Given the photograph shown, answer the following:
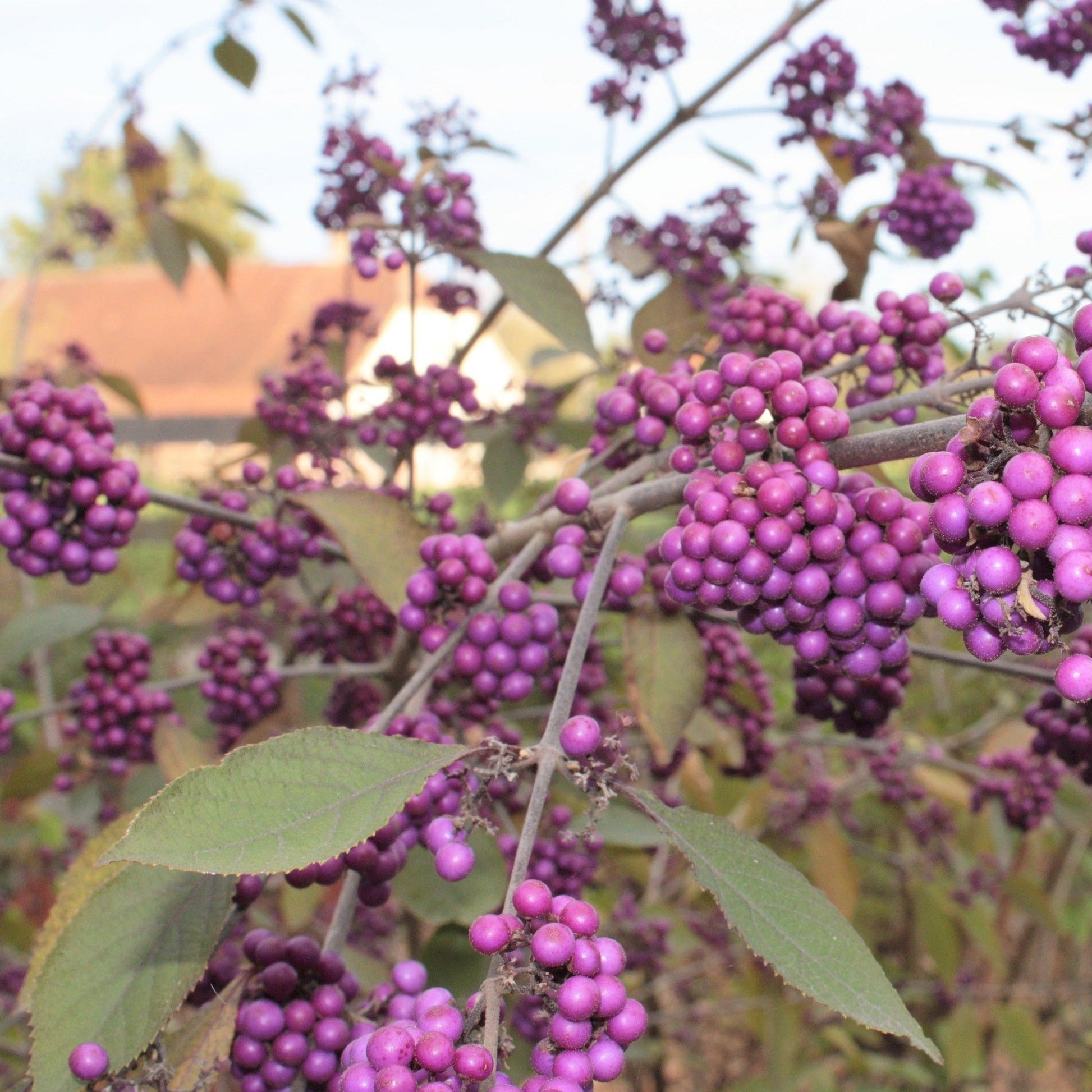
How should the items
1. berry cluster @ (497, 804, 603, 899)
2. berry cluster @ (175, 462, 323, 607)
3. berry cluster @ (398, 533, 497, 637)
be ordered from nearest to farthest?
berry cluster @ (398, 533, 497, 637) < berry cluster @ (497, 804, 603, 899) < berry cluster @ (175, 462, 323, 607)

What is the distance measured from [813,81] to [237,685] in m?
1.48

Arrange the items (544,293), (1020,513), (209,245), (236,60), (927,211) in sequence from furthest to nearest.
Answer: (209,245) < (236,60) < (927,211) < (544,293) < (1020,513)

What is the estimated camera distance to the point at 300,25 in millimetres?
2223

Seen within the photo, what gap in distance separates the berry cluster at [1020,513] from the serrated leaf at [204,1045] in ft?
2.15

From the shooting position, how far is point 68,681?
4.63m

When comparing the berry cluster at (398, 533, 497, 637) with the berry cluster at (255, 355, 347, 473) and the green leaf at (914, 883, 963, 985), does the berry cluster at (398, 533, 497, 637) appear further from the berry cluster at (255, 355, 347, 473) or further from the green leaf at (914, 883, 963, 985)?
the green leaf at (914, 883, 963, 985)

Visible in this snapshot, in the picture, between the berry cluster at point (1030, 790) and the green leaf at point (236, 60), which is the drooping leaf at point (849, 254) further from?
the green leaf at point (236, 60)

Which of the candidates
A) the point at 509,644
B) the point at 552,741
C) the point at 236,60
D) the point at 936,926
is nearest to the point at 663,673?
the point at 509,644

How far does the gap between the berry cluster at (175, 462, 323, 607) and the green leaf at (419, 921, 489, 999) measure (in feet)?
1.64

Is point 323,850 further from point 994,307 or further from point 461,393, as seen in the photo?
point 461,393

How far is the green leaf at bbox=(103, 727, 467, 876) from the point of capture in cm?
60

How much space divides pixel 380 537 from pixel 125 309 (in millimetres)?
21646

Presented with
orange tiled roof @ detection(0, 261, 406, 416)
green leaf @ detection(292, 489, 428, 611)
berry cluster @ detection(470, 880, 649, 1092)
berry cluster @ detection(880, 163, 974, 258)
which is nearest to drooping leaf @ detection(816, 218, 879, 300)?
berry cluster @ detection(880, 163, 974, 258)

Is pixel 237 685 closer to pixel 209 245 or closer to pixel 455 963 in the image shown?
pixel 455 963
